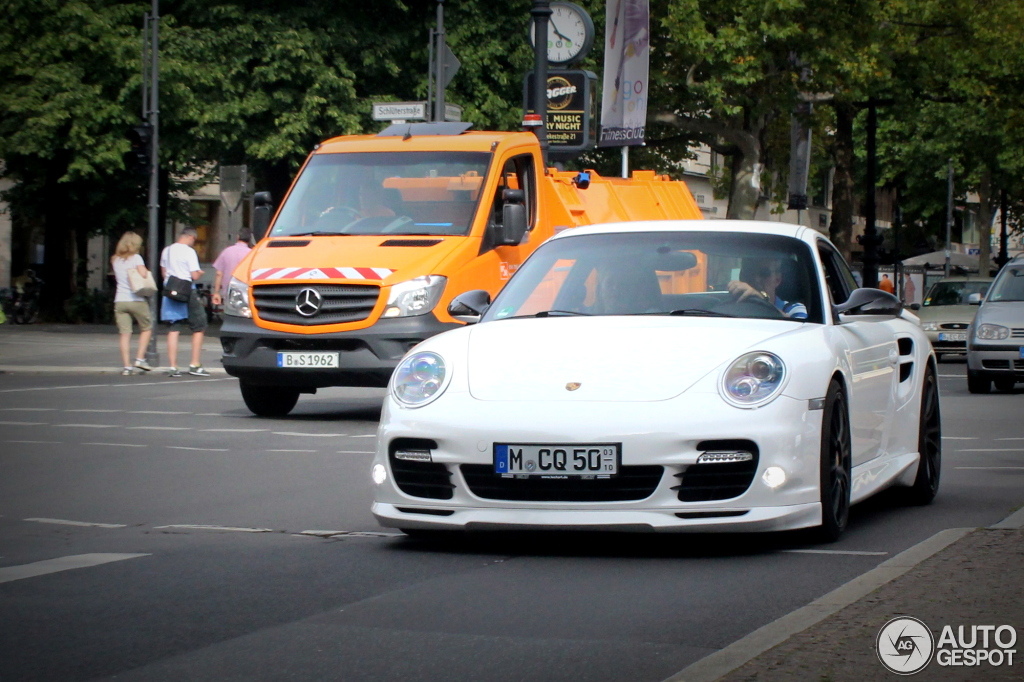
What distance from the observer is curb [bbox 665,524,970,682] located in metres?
4.66

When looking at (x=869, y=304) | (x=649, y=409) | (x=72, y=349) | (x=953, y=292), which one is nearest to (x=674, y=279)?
(x=869, y=304)

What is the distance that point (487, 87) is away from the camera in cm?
3412

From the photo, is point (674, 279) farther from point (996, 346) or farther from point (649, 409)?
point (996, 346)

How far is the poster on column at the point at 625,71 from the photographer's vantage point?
29562 millimetres

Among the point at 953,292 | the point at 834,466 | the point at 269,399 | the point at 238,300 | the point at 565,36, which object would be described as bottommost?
the point at 269,399

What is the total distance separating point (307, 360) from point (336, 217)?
1767 millimetres

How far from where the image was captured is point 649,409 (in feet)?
22.4

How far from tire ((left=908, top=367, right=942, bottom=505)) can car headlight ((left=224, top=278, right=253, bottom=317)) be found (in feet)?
23.0

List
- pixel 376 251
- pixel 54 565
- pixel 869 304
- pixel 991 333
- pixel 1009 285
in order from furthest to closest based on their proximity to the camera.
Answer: pixel 1009 285 → pixel 991 333 → pixel 376 251 → pixel 869 304 → pixel 54 565

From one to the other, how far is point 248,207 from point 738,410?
183 feet

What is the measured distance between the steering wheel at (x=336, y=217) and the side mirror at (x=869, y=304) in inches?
314

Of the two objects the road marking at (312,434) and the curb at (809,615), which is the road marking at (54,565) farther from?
the road marking at (312,434)

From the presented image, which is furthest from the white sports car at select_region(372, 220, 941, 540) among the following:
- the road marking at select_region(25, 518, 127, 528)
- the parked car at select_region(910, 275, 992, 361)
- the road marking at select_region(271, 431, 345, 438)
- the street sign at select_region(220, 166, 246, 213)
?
the parked car at select_region(910, 275, 992, 361)

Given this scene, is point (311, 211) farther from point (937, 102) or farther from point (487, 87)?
point (937, 102)
